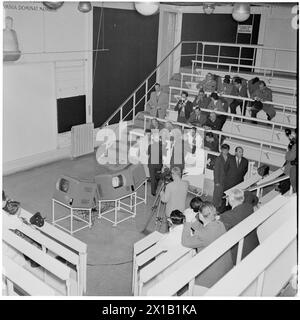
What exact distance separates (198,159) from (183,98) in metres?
2.15

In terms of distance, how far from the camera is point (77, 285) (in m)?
4.47

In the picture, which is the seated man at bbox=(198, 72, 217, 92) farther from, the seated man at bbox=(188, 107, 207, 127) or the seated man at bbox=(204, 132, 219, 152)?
the seated man at bbox=(204, 132, 219, 152)

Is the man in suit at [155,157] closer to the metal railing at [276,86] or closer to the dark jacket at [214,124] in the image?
the dark jacket at [214,124]

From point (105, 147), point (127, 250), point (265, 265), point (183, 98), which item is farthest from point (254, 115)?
point (265, 265)

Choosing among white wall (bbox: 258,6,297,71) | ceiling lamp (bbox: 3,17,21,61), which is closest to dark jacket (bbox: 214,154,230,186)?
ceiling lamp (bbox: 3,17,21,61)

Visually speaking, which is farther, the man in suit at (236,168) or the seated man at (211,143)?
the seated man at (211,143)

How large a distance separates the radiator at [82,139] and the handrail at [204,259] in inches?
266

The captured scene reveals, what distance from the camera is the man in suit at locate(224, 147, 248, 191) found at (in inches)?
258

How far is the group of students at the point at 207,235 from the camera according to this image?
142 inches

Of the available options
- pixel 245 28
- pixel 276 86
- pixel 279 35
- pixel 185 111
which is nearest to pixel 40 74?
pixel 185 111

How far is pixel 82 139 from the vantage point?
9.91m

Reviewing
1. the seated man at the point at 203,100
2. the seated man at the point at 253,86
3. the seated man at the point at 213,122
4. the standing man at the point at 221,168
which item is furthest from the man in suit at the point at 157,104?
the standing man at the point at 221,168

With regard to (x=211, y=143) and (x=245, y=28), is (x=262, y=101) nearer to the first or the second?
(x=211, y=143)
